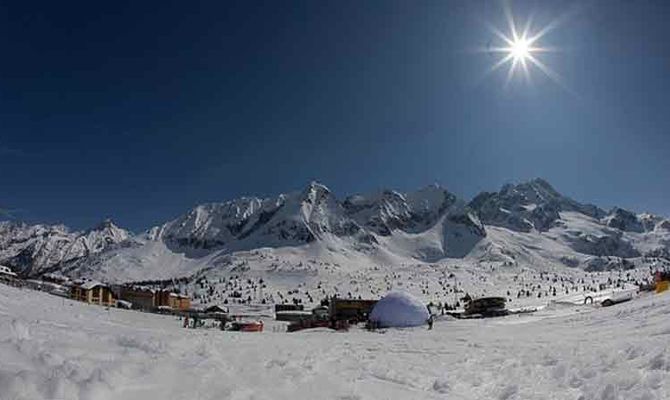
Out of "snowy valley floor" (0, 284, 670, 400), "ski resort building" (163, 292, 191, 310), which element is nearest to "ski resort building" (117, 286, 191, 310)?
"ski resort building" (163, 292, 191, 310)

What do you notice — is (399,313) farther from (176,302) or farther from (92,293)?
(176,302)

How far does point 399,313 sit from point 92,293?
2163 inches

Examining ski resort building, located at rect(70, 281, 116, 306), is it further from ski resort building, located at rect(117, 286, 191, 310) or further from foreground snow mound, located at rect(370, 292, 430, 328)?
foreground snow mound, located at rect(370, 292, 430, 328)

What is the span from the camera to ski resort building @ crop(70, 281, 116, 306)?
84.1 m

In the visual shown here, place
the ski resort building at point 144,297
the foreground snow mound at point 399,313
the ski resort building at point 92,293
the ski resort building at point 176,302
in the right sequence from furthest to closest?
the ski resort building at point 176,302, the ski resort building at point 144,297, the ski resort building at point 92,293, the foreground snow mound at point 399,313

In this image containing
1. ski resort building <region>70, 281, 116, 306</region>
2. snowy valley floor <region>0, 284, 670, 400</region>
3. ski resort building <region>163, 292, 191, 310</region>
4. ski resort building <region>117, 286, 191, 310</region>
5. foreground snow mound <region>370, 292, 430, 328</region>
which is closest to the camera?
snowy valley floor <region>0, 284, 670, 400</region>

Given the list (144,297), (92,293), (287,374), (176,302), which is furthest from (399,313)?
(176,302)

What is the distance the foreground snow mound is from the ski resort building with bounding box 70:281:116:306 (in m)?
44.3

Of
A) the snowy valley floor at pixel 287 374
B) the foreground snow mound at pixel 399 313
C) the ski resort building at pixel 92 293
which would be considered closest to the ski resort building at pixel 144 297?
the ski resort building at pixel 92 293

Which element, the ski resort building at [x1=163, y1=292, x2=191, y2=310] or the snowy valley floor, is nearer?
the snowy valley floor

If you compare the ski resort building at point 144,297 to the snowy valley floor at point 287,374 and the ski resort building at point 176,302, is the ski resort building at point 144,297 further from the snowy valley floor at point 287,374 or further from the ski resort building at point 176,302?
the snowy valley floor at point 287,374

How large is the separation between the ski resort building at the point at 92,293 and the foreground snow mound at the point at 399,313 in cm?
4435

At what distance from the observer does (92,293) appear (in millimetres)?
89500

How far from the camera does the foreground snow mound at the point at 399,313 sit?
2343 inches
